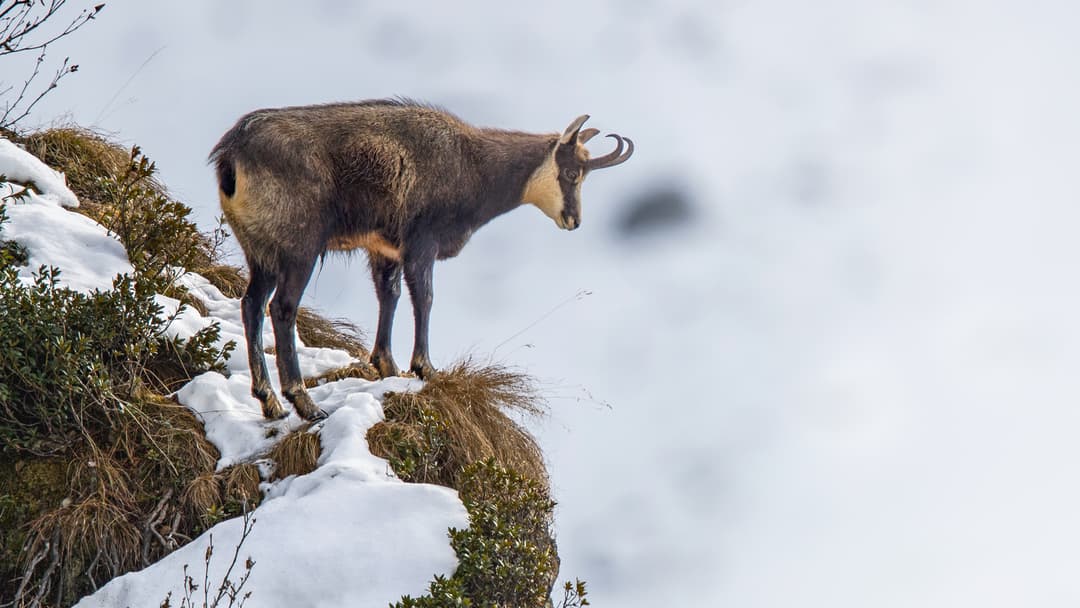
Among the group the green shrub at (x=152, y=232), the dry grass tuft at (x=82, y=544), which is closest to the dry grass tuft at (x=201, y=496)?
the dry grass tuft at (x=82, y=544)

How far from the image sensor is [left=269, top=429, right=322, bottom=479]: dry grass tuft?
6805 millimetres

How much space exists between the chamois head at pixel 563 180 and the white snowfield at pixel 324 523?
6.28 feet

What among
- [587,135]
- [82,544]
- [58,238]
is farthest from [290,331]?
[587,135]

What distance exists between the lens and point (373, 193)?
7.52 meters

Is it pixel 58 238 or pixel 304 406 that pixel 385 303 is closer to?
pixel 304 406

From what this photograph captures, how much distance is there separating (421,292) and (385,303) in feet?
1.86

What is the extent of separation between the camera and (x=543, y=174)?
8.54 meters

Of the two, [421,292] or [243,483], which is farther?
[421,292]

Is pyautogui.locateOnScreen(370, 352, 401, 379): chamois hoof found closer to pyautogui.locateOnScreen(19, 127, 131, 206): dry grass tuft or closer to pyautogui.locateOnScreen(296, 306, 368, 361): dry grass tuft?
pyautogui.locateOnScreen(296, 306, 368, 361): dry grass tuft

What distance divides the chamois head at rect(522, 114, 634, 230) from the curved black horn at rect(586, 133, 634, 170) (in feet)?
0.06

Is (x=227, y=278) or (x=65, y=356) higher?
(x=227, y=278)

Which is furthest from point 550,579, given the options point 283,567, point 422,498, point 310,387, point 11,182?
point 11,182

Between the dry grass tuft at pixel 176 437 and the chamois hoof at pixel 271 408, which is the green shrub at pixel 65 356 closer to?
the dry grass tuft at pixel 176 437

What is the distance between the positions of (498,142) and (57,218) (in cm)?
343
